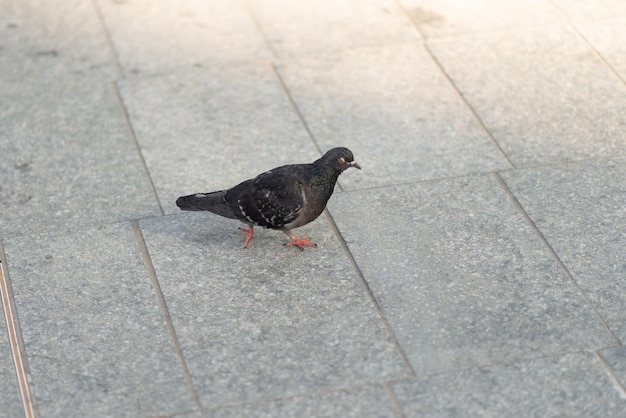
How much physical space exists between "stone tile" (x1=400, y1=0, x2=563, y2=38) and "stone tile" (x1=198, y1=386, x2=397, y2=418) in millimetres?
4863

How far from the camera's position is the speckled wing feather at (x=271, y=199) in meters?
6.06

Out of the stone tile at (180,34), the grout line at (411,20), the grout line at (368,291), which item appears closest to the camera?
the grout line at (368,291)

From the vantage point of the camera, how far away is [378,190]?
6980 millimetres

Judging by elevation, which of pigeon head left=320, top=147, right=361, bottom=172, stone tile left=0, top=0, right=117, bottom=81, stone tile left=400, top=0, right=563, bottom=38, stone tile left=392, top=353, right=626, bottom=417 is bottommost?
stone tile left=0, top=0, right=117, bottom=81

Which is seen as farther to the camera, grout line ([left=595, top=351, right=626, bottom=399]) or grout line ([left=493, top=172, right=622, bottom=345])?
grout line ([left=493, top=172, right=622, bottom=345])

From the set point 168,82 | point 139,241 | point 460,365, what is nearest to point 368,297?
point 460,365

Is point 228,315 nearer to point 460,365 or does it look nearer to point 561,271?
point 460,365

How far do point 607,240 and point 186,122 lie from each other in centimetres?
352

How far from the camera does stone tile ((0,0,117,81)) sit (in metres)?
8.67

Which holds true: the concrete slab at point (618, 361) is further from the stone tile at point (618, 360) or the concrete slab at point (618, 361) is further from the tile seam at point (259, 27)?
the tile seam at point (259, 27)

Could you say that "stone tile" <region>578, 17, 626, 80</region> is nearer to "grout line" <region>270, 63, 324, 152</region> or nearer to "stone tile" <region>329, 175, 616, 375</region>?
"stone tile" <region>329, 175, 616, 375</region>

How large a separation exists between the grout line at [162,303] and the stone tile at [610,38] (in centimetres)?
453

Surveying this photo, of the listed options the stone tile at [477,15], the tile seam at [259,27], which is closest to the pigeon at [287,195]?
the tile seam at [259,27]

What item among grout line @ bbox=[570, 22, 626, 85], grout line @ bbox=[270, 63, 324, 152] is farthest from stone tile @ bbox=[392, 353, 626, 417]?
grout line @ bbox=[570, 22, 626, 85]
